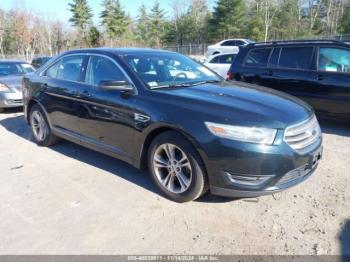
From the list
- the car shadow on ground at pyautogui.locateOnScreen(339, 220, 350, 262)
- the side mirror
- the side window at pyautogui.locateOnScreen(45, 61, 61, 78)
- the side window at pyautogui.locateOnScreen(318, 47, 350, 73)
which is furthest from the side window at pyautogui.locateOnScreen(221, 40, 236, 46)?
the car shadow on ground at pyautogui.locateOnScreen(339, 220, 350, 262)

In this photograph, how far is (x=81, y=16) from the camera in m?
54.5

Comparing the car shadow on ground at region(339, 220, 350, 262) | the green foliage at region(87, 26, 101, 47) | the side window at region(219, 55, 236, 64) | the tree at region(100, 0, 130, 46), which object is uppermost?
the tree at region(100, 0, 130, 46)

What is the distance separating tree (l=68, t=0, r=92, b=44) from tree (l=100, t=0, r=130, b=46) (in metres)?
2.71

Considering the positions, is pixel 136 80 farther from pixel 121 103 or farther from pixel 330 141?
pixel 330 141

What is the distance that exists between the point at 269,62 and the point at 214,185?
4389 mm

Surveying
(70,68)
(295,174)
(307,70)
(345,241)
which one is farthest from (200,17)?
(345,241)

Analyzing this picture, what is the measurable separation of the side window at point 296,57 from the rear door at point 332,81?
0.20 m

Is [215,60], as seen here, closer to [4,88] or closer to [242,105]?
[4,88]

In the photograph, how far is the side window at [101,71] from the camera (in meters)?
4.06

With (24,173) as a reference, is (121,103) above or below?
above

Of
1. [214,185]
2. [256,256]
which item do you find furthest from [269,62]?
[256,256]

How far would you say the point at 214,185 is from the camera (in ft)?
10.5

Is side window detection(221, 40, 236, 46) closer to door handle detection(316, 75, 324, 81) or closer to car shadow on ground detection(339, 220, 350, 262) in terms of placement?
door handle detection(316, 75, 324, 81)

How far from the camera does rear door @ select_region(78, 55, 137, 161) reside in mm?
3859
